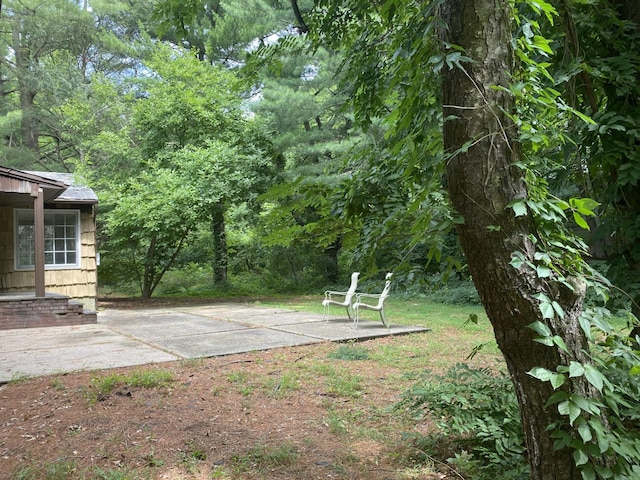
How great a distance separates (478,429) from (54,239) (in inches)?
446

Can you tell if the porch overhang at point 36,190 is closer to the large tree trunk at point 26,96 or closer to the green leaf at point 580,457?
the green leaf at point 580,457

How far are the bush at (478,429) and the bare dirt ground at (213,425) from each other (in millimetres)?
233

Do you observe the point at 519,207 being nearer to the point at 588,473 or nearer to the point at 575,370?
the point at 575,370

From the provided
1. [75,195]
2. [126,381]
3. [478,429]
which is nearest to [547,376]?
[478,429]

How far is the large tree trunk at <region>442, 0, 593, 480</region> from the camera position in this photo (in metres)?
1.75

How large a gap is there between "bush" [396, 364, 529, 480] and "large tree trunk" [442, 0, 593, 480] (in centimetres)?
84

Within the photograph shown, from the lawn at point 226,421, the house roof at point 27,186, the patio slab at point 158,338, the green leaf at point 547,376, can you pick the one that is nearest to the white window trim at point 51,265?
the house roof at point 27,186

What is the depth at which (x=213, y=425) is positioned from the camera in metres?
3.74

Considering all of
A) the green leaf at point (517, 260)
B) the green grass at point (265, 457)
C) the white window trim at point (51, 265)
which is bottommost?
the green grass at point (265, 457)

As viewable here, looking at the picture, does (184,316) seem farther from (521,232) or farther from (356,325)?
(521,232)

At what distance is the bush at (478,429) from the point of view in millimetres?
2502

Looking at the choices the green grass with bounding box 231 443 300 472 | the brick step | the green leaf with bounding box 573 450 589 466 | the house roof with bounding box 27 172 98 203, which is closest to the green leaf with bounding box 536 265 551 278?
the green leaf with bounding box 573 450 589 466

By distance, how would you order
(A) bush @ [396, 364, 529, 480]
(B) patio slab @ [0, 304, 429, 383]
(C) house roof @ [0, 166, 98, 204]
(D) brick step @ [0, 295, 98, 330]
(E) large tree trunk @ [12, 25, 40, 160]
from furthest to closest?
(E) large tree trunk @ [12, 25, 40, 160] < (C) house roof @ [0, 166, 98, 204] < (D) brick step @ [0, 295, 98, 330] < (B) patio slab @ [0, 304, 429, 383] < (A) bush @ [396, 364, 529, 480]

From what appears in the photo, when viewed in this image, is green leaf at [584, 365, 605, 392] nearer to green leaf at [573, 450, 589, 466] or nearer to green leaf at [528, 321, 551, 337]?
green leaf at [528, 321, 551, 337]
